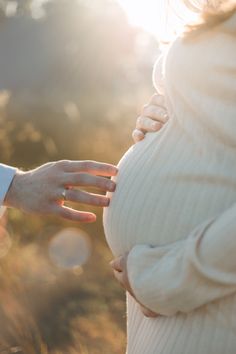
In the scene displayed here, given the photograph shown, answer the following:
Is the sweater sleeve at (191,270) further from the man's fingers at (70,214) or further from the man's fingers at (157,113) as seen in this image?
the man's fingers at (157,113)

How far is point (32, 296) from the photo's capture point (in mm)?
4543

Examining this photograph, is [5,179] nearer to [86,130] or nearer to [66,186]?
[66,186]

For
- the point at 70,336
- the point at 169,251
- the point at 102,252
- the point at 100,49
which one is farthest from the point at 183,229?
the point at 100,49

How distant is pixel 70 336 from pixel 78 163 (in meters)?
2.40

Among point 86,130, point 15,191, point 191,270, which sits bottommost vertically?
point 86,130

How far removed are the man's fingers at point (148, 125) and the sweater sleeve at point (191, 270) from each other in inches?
15.6

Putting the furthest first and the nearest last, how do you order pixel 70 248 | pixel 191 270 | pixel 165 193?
pixel 70 248
pixel 165 193
pixel 191 270

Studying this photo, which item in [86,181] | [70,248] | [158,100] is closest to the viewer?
[86,181]

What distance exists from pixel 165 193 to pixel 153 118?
313 mm

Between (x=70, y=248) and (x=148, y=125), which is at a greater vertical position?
(x=148, y=125)

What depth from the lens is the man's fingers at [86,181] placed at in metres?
1.83

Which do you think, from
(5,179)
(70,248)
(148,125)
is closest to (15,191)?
(5,179)

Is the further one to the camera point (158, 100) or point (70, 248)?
point (70, 248)

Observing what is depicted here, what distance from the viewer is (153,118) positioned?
1.93 m
